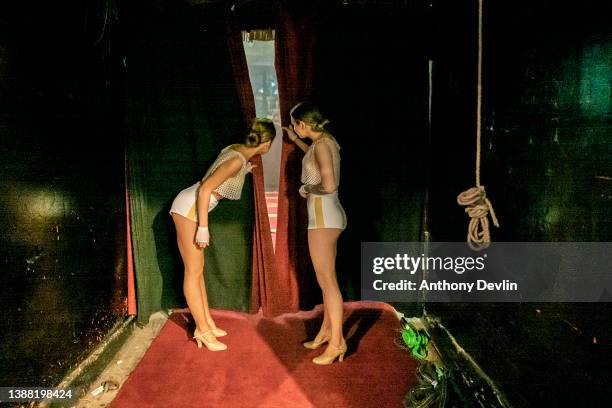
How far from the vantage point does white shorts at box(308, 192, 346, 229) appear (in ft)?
9.21

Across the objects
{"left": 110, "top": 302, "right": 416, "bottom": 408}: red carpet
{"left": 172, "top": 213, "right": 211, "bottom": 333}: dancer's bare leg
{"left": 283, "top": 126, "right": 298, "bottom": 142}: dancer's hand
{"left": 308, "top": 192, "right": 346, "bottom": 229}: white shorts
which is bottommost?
{"left": 110, "top": 302, "right": 416, "bottom": 408}: red carpet

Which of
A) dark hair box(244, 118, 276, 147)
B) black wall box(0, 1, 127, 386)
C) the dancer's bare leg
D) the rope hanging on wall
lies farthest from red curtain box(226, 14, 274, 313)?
the rope hanging on wall

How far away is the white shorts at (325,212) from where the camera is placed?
9.21 ft

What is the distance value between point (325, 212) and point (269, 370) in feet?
3.57

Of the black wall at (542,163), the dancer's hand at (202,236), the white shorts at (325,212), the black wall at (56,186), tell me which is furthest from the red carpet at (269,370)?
the white shorts at (325,212)

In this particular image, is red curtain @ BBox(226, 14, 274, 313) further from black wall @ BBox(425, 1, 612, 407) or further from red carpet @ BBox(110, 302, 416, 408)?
black wall @ BBox(425, 1, 612, 407)

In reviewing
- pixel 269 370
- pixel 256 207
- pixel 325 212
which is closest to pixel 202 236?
pixel 256 207

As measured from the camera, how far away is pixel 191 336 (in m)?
3.32

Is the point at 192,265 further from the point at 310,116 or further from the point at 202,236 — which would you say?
the point at 310,116

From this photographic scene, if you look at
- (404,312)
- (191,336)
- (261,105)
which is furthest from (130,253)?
(261,105)

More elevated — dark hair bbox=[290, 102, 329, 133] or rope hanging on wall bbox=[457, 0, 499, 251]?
dark hair bbox=[290, 102, 329, 133]

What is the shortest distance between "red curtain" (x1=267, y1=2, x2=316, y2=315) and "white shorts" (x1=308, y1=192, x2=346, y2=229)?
649 millimetres

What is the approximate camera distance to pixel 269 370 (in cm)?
280

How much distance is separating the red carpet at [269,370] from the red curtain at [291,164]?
0.27 m
